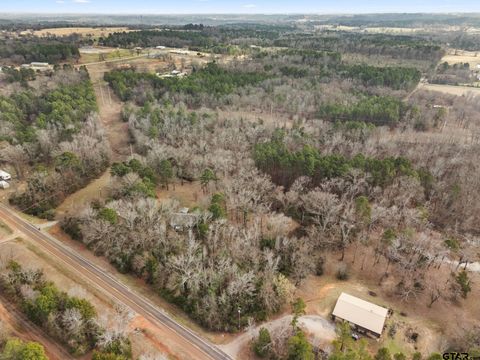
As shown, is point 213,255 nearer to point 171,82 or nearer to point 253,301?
point 253,301

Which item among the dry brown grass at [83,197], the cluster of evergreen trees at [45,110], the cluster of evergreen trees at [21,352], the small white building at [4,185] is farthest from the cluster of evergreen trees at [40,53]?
the cluster of evergreen trees at [21,352]

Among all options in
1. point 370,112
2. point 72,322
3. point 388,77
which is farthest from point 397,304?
point 388,77

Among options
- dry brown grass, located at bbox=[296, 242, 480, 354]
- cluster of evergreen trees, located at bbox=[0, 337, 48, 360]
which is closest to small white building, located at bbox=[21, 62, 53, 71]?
cluster of evergreen trees, located at bbox=[0, 337, 48, 360]

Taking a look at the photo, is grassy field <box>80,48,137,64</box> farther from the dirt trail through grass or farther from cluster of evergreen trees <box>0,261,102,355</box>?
cluster of evergreen trees <box>0,261,102,355</box>

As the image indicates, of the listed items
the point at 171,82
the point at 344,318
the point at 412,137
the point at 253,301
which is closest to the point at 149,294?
the point at 253,301

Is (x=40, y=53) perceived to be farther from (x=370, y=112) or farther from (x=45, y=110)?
(x=370, y=112)
